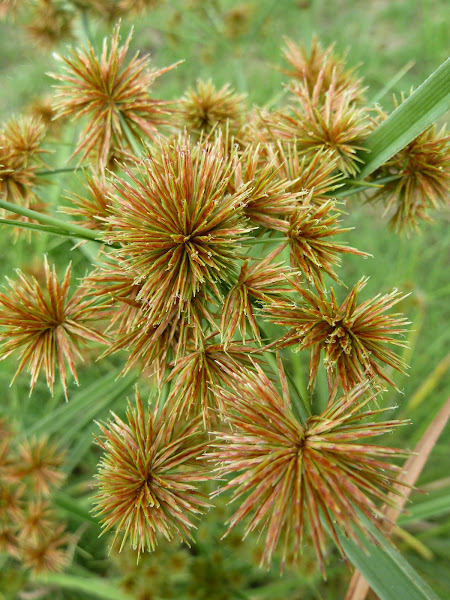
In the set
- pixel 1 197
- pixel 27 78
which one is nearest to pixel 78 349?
pixel 1 197

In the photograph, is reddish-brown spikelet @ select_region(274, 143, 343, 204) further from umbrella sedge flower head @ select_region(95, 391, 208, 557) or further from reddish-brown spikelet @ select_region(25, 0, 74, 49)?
reddish-brown spikelet @ select_region(25, 0, 74, 49)

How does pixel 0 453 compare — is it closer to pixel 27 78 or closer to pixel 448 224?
pixel 448 224

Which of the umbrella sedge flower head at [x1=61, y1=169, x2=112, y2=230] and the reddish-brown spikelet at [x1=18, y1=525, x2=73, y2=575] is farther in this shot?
the reddish-brown spikelet at [x1=18, y1=525, x2=73, y2=575]

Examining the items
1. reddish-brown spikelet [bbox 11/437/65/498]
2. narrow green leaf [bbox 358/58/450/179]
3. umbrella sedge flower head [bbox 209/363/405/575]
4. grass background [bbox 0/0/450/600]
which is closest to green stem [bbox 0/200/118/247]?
grass background [bbox 0/0/450/600]

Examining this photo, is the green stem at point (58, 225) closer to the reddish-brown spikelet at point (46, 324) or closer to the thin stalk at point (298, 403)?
the reddish-brown spikelet at point (46, 324)

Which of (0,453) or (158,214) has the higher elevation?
(158,214)

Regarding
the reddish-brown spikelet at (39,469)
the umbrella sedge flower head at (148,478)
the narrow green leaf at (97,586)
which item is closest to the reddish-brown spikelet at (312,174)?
the umbrella sedge flower head at (148,478)
